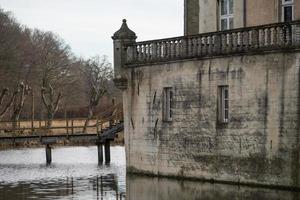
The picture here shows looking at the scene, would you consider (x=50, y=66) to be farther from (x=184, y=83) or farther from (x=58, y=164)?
(x=184, y=83)

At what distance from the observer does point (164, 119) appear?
30.6 m

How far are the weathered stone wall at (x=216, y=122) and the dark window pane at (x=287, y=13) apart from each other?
2.92 m

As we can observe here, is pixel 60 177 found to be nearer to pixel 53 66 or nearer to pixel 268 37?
pixel 268 37

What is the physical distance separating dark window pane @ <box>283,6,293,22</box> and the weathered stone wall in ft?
9.58

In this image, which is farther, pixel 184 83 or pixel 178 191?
pixel 184 83

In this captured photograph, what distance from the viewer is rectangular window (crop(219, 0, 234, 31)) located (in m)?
31.8

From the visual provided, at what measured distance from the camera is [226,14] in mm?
32125

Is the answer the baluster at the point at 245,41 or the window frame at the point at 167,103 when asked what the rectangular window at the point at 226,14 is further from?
the baluster at the point at 245,41

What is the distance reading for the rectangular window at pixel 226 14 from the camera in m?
31.8

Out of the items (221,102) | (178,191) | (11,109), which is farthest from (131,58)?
(11,109)

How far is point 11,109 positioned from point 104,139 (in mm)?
36211

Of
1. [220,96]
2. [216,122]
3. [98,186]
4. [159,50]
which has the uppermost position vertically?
[159,50]

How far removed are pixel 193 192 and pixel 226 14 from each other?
9093 millimetres

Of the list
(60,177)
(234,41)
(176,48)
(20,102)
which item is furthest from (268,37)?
(20,102)
